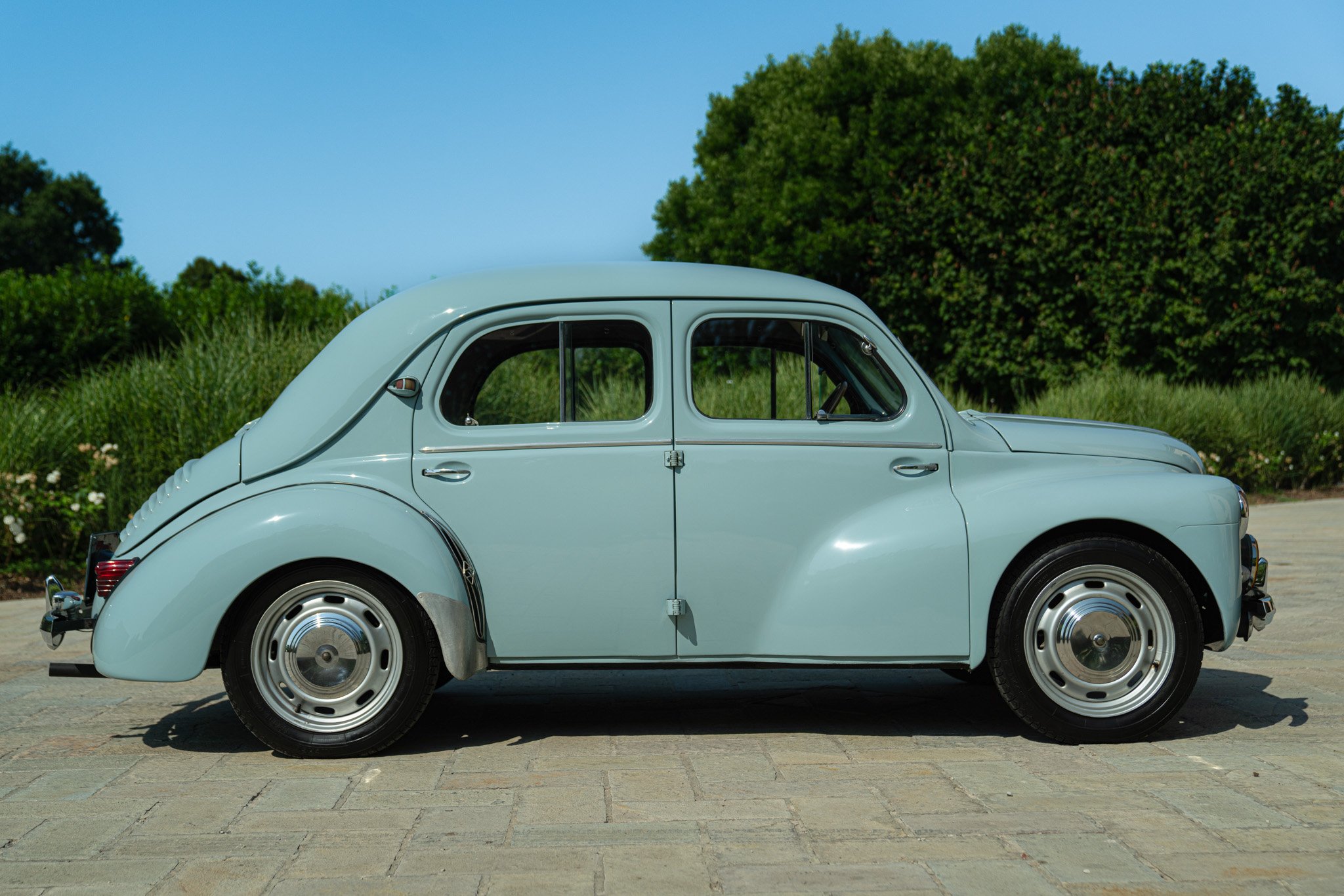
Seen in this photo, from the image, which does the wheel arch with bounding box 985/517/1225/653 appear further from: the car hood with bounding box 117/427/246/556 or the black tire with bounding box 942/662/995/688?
the car hood with bounding box 117/427/246/556

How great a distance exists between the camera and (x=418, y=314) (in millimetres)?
4871

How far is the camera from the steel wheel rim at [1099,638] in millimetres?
4648

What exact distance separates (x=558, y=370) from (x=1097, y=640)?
7.92ft

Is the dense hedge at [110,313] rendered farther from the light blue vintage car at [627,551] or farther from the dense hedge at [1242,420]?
the dense hedge at [1242,420]

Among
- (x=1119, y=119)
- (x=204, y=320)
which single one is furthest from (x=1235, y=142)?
(x=204, y=320)

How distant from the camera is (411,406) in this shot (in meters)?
4.79

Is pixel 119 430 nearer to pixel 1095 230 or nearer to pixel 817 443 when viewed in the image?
pixel 817 443

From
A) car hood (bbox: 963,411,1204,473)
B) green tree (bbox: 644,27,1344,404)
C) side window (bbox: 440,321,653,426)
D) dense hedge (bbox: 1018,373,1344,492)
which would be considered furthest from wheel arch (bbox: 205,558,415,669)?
green tree (bbox: 644,27,1344,404)

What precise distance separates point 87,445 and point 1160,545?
30.0ft

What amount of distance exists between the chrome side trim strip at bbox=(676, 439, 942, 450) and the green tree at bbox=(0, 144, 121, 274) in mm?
58027

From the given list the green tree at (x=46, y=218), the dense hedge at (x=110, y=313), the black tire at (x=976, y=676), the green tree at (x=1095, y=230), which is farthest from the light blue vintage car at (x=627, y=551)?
the green tree at (x=46, y=218)

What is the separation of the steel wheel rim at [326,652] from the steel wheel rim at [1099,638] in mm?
2525

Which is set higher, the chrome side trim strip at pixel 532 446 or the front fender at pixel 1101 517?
the chrome side trim strip at pixel 532 446

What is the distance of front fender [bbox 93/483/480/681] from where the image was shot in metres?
4.51
